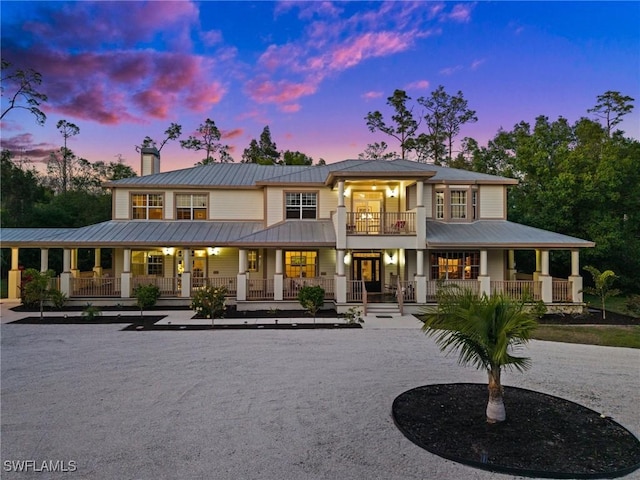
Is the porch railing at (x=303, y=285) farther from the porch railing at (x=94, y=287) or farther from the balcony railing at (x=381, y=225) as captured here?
the porch railing at (x=94, y=287)

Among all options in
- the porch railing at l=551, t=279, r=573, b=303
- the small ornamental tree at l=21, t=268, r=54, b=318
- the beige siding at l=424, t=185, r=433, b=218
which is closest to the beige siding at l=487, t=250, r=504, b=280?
the porch railing at l=551, t=279, r=573, b=303

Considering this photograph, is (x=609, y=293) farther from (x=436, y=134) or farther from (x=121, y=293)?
(x=436, y=134)

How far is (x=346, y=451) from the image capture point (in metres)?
4.70

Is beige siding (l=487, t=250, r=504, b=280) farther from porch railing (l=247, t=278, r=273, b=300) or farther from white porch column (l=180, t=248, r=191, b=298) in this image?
white porch column (l=180, t=248, r=191, b=298)

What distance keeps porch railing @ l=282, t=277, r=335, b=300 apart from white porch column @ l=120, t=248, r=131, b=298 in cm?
780

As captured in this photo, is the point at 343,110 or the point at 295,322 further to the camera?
→ the point at 343,110

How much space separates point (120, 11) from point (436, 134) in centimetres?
2920

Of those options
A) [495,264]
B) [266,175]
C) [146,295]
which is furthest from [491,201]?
[146,295]

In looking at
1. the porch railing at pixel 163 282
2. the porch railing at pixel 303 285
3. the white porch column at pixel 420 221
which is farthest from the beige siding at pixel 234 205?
the white porch column at pixel 420 221

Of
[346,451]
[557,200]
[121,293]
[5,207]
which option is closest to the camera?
[346,451]

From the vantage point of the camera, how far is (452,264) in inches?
693

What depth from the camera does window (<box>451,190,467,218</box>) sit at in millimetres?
18500

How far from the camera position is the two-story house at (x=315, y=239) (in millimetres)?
15930

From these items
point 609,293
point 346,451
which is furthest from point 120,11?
point 609,293
